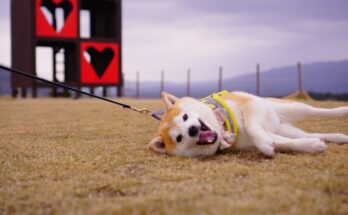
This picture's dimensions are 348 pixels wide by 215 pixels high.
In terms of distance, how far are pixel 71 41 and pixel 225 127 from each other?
47.9ft

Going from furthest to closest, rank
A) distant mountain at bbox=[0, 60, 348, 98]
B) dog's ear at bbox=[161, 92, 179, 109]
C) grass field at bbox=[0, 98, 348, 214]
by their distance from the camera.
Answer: distant mountain at bbox=[0, 60, 348, 98], dog's ear at bbox=[161, 92, 179, 109], grass field at bbox=[0, 98, 348, 214]

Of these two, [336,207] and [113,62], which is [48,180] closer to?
[336,207]

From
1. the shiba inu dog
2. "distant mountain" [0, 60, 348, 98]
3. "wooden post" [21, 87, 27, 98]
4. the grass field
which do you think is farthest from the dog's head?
"wooden post" [21, 87, 27, 98]

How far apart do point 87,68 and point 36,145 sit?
1367 centimetres

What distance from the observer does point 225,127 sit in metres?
2.82

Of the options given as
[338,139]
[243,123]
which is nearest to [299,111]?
[338,139]

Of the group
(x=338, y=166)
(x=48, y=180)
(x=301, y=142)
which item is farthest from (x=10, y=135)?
Result: (x=338, y=166)

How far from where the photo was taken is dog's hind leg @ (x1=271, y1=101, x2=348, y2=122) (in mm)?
3080

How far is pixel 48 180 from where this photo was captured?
7.17ft

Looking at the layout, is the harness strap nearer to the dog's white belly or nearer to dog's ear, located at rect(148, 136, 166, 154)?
the dog's white belly

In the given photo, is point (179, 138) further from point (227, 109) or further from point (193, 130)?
point (227, 109)

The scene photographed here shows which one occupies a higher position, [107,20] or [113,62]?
[107,20]

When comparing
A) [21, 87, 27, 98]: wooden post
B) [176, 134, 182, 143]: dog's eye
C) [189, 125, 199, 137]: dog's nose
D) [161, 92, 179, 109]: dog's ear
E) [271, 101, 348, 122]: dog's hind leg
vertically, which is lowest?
[21, 87, 27, 98]: wooden post

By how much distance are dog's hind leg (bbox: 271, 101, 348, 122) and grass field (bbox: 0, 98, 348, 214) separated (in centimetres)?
26
